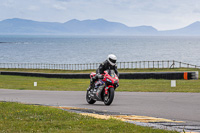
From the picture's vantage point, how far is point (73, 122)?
9094mm

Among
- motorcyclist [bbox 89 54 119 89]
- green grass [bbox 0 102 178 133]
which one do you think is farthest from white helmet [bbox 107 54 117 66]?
green grass [bbox 0 102 178 133]

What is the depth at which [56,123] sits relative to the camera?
897cm

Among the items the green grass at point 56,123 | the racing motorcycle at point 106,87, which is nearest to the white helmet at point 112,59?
the racing motorcycle at point 106,87

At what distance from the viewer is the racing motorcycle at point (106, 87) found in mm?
13438

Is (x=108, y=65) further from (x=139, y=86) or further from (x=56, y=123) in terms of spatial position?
(x=139, y=86)

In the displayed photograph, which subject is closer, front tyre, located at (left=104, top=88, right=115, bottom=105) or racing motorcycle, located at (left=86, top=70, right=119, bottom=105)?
racing motorcycle, located at (left=86, top=70, right=119, bottom=105)

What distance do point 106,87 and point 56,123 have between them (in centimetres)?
489

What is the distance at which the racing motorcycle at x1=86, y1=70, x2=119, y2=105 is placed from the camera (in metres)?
13.4

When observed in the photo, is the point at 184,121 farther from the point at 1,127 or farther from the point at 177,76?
the point at 177,76

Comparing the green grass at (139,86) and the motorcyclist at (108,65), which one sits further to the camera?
the green grass at (139,86)

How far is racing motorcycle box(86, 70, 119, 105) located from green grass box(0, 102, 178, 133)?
2.93 meters

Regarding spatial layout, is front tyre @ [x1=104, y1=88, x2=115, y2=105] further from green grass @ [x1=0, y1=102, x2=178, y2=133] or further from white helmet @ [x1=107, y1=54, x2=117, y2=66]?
green grass @ [x1=0, y1=102, x2=178, y2=133]

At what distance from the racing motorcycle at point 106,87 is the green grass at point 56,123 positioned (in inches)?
115

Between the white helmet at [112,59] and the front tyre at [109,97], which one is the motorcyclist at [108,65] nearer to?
the white helmet at [112,59]
